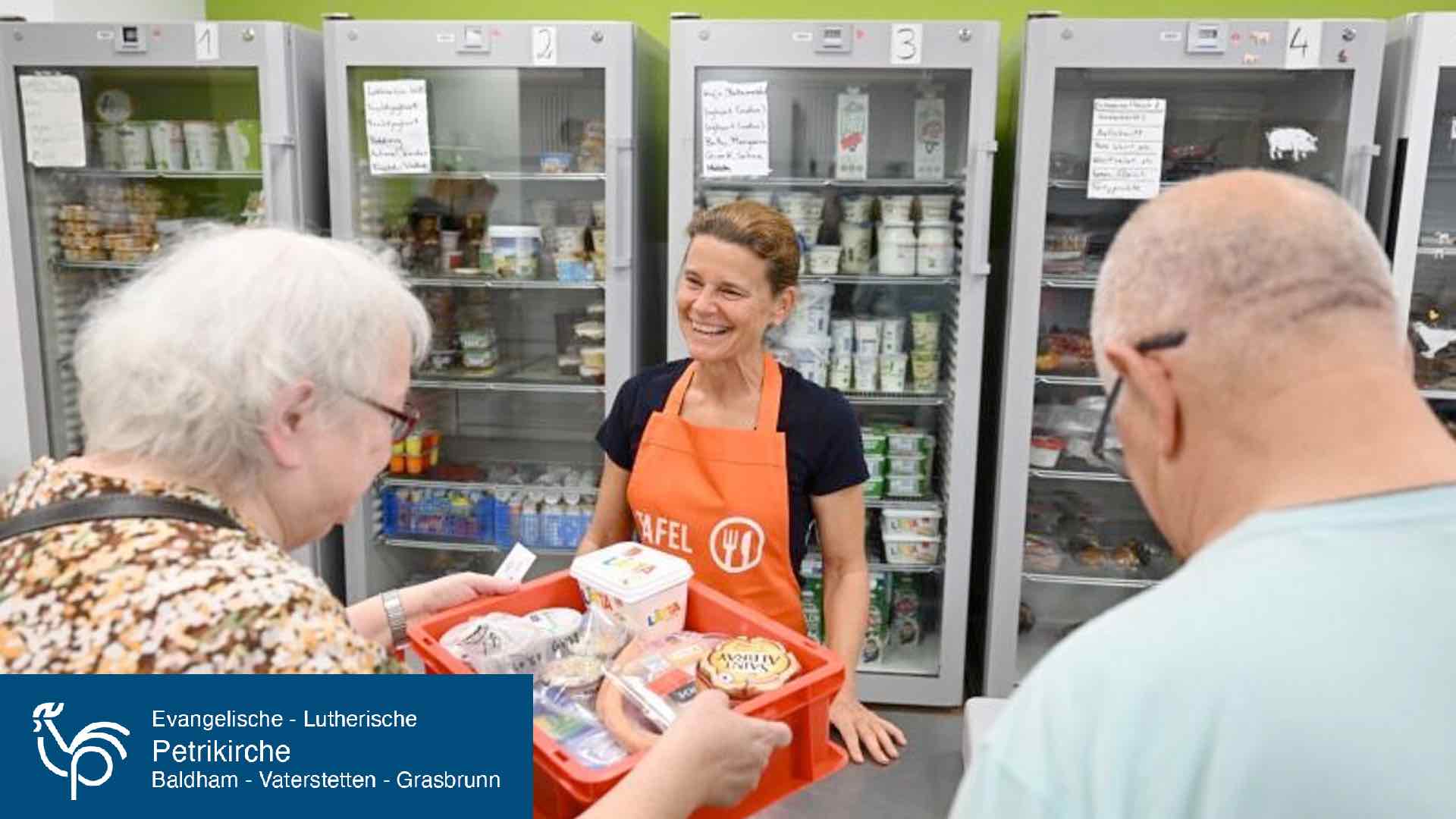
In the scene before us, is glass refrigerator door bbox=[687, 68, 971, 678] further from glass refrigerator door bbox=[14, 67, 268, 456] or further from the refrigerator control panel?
glass refrigerator door bbox=[14, 67, 268, 456]

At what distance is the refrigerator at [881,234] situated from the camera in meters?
2.97

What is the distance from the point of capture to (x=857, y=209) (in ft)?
10.7

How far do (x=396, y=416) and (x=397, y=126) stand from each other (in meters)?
2.24

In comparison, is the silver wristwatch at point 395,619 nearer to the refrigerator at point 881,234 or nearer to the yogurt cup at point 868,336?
the refrigerator at point 881,234

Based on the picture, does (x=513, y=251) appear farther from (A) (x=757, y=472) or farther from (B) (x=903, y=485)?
(A) (x=757, y=472)

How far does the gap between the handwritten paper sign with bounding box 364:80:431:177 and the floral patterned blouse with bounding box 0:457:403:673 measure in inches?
94.4

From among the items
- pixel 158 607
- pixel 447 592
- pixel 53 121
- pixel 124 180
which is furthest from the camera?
pixel 124 180

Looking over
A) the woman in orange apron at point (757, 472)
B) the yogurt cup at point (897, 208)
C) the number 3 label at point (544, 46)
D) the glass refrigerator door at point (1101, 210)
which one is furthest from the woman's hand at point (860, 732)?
the number 3 label at point (544, 46)

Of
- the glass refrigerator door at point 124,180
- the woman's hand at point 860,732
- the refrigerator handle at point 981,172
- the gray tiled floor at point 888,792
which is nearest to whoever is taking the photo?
the woman's hand at point 860,732

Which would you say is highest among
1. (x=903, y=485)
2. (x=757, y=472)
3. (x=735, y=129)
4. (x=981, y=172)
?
(x=735, y=129)

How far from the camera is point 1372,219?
3.00 meters

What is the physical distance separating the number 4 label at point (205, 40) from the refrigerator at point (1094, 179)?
7.46 ft

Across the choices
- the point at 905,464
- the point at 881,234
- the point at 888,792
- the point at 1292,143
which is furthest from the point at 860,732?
the point at 1292,143

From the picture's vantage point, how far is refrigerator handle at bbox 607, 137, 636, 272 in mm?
3039
